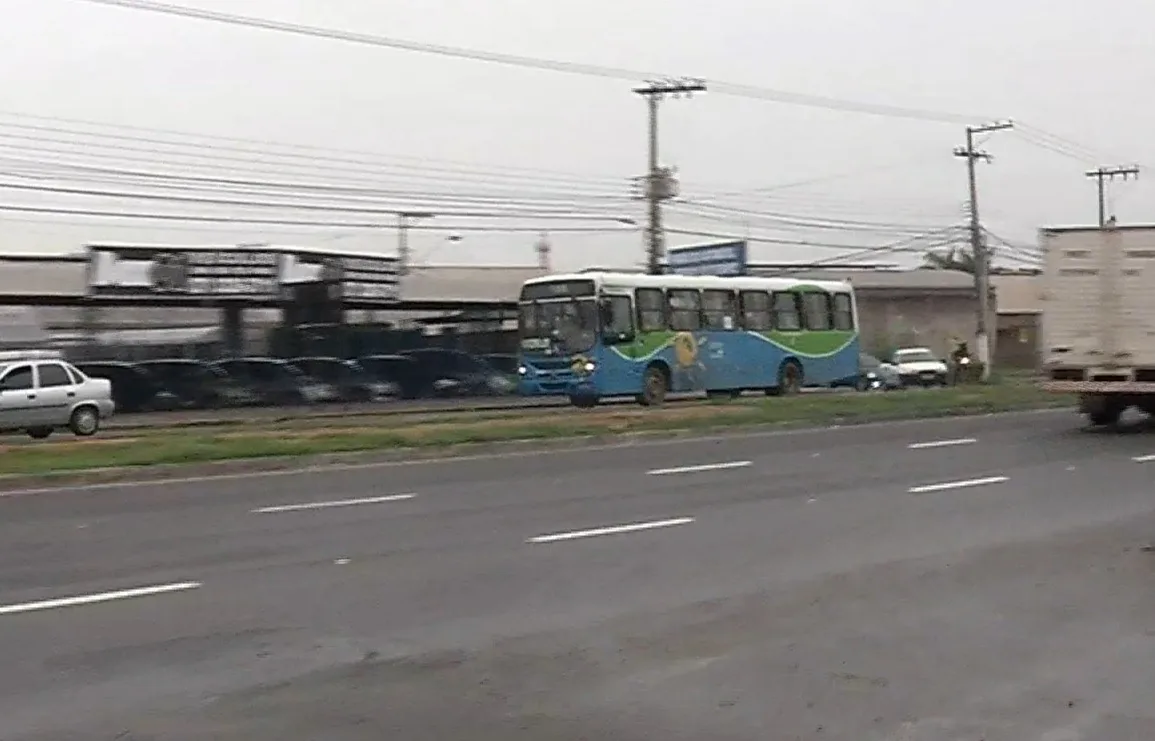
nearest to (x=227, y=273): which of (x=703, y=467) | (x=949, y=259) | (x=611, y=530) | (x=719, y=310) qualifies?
(x=719, y=310)

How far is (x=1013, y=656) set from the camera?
8.63 meters

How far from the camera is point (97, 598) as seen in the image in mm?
10461

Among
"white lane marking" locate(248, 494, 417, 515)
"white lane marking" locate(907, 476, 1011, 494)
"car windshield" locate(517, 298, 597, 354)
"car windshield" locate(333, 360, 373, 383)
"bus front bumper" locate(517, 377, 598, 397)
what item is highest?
"car windshield" locate(517, 298, 597, 354)

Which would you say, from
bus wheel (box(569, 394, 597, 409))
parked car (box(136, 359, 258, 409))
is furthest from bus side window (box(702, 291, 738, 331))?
parked car (box(136, 359, 258, 409))

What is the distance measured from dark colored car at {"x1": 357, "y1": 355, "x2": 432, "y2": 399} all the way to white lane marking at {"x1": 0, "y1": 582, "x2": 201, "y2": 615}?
32719 millimetres

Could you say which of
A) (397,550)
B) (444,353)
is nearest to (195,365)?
(444,353)

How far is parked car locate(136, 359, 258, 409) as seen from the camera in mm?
38781

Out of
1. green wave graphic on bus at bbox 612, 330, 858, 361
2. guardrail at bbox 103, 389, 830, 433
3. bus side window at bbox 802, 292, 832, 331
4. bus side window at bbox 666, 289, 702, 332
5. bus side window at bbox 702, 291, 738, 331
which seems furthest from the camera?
bus side window at bbox 802, 292, 832, 331

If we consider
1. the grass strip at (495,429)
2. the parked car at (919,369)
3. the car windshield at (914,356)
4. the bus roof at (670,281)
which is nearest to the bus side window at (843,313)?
the bus roof at (670,281)

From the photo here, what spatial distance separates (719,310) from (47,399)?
51.4ft

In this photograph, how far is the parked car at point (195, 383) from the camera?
38.8 meters

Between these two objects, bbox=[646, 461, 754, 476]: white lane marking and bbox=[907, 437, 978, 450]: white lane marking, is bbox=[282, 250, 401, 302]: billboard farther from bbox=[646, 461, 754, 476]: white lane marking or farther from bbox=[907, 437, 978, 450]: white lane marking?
bbox=[646, 461, 754, 476]: white lane marking

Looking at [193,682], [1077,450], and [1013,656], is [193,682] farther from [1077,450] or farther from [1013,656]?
[1077,450]

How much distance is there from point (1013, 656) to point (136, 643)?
15.7 feet
